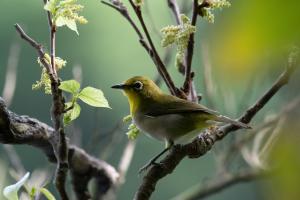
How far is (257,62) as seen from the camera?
0.39 ft

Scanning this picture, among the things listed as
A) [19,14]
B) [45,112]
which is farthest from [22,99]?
[19,14]

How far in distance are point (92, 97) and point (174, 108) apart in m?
0.58

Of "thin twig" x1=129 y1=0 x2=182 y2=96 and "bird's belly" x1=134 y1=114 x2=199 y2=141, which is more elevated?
"thin twig" x1=129 y1=0 x2=182 y2=96

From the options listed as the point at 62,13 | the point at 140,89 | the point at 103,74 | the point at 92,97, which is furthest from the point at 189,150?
the point at 103,74

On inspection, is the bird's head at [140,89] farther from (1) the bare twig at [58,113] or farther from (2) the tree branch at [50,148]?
(1) the bare twig at [58,113]

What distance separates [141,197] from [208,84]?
0.70m

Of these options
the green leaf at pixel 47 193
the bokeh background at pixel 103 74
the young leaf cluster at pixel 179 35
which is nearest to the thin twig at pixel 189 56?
the young leaf cluster at pixel 179 35

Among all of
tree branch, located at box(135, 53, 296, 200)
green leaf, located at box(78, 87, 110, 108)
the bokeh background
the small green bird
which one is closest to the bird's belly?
the small green bird

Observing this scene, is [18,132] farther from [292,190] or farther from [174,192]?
[174,192]

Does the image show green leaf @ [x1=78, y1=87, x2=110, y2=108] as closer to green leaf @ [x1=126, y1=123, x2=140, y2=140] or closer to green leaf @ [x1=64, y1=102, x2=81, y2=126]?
green leaf @ [x1=64, y1=102, x2=81, y2=126]

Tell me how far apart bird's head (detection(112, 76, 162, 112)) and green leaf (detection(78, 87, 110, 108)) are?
75 centimetres

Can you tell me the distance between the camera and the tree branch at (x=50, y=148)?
0.87 meters

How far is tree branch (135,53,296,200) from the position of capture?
899 mm

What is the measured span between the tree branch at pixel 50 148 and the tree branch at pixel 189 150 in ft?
0.74
